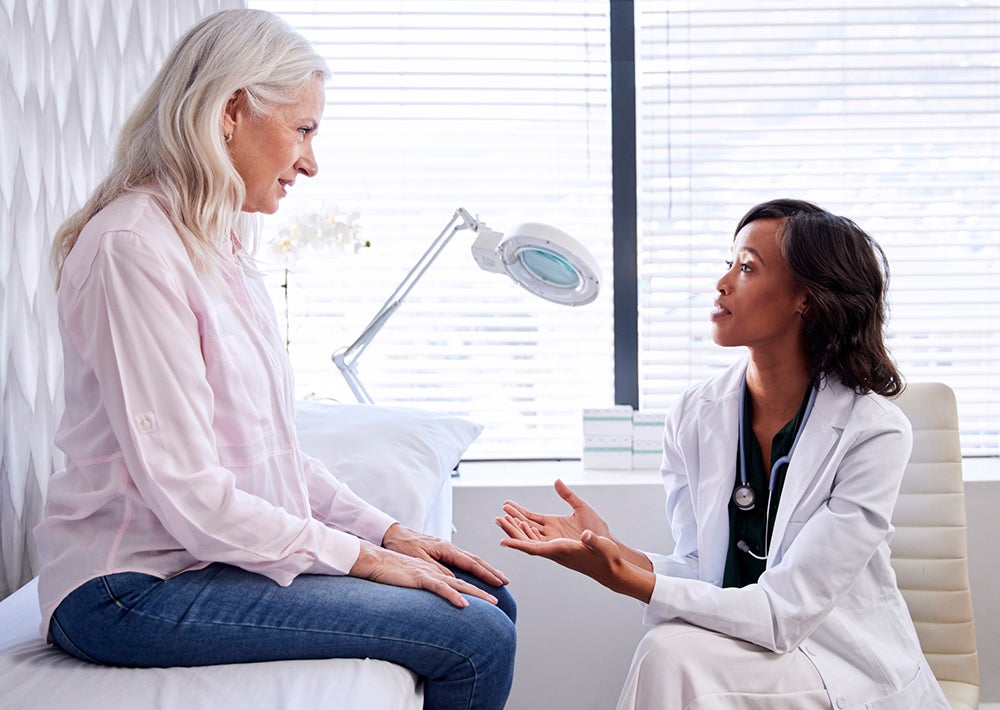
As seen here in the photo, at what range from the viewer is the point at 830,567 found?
1350mm

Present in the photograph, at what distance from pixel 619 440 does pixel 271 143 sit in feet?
4.52

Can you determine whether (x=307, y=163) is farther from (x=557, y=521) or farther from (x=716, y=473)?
(x=716, y=473)

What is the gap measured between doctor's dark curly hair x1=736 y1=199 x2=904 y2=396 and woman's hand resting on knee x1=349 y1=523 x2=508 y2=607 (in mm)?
651

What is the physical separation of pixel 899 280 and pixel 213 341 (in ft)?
6.41

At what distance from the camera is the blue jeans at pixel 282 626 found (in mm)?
1086

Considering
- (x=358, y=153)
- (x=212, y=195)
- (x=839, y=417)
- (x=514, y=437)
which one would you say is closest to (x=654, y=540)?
(x=514, y=437)

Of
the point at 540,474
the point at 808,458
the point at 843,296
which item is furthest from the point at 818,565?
the point at 540,474

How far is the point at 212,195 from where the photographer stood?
121cm

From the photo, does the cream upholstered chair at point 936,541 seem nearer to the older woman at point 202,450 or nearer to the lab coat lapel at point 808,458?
the lab coat lapel at point 808,458

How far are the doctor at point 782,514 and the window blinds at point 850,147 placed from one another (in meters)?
0.87

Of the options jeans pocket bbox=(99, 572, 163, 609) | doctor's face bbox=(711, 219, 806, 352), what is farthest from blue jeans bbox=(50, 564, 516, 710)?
doctor's face bbox=(711, 219, 806, 352)

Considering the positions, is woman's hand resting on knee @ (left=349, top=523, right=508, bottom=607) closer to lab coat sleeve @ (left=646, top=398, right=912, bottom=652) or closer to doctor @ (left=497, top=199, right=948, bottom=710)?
doctor @ (left=497, top=199, right=948, bottom=710)

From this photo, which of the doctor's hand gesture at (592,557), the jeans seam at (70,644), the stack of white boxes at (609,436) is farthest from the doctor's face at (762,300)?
the jeans seam at (70,644)

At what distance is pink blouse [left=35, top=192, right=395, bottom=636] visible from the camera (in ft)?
3.54
